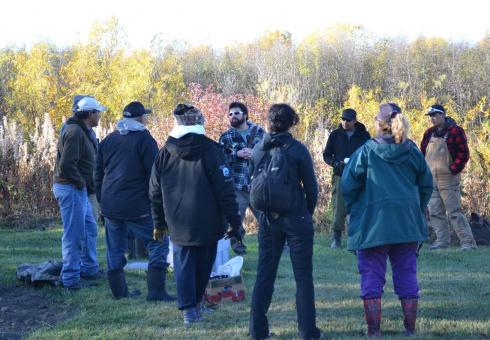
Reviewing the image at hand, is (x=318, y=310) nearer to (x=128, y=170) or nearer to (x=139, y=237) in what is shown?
(x=139, y=237)

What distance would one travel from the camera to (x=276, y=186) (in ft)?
19.0

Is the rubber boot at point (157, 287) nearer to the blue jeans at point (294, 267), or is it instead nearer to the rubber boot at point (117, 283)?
the rubber boot at point (117, 283)

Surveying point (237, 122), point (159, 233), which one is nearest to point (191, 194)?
point (159, 233)

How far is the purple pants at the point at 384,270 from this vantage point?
19.5ft

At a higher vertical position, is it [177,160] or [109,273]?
[177,160]

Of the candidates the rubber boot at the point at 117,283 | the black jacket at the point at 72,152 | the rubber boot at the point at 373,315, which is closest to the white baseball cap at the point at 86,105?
the black jacket at the point at 72,152

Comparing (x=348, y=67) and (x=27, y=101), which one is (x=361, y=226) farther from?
(x=348, y=67)

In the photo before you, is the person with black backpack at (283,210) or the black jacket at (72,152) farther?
the black jacket at (72,152)

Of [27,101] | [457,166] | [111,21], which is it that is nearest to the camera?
[457,166]

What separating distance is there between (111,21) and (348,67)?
1734cm

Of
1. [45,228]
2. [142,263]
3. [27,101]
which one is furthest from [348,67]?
[142,263]

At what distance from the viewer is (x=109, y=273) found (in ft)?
24.9

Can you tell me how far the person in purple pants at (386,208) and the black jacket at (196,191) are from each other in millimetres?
1002

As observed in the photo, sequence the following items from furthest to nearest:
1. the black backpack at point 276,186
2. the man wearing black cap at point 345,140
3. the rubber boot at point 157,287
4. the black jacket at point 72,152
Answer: the man wearing black cap at point 345,140, the black jacket at point 72,152, the rubber boot at point 157,287, the black backpack at point 276,186
